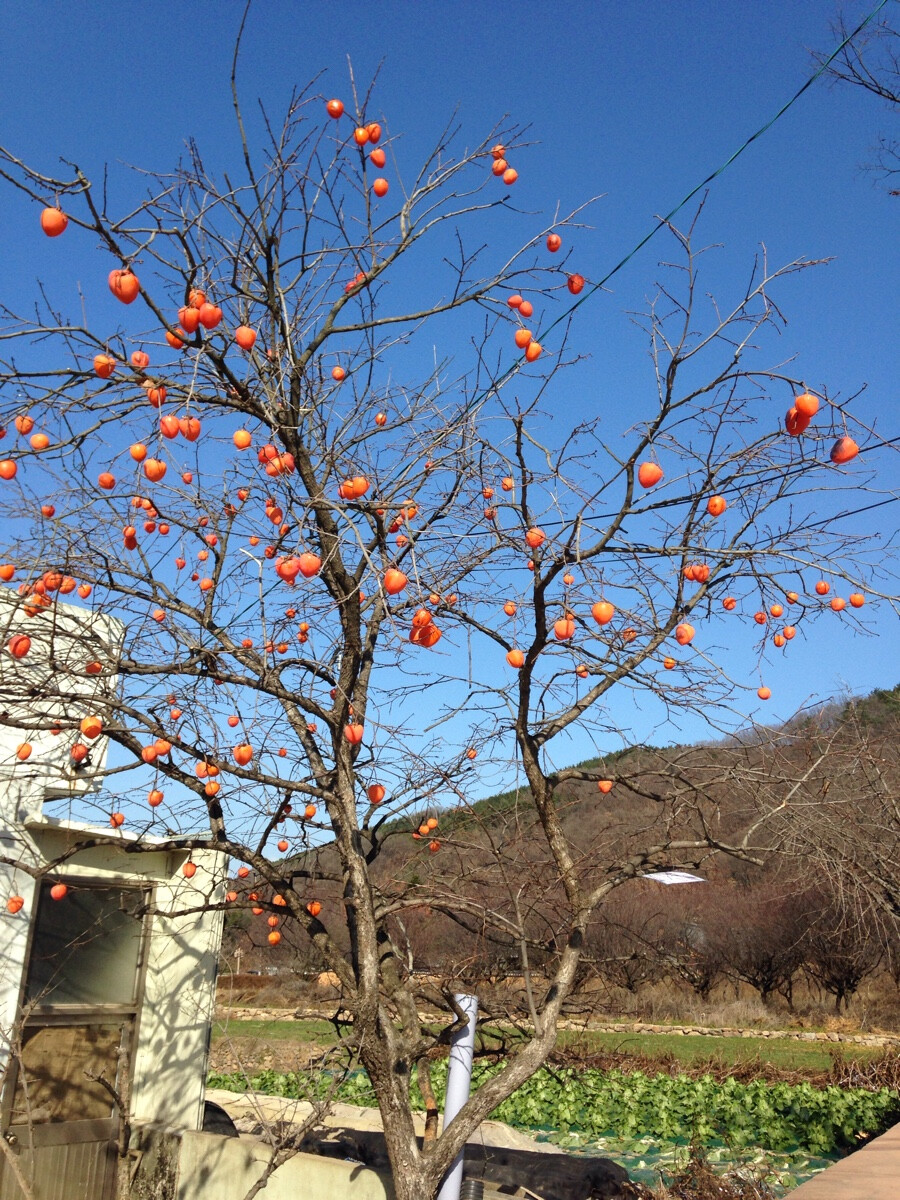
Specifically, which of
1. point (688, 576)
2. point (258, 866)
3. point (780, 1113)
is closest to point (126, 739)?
point (258, 866)

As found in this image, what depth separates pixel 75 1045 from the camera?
243 inches

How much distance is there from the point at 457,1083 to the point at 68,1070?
3637 mm

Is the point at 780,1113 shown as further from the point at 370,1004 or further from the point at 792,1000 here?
the point at 792,1000

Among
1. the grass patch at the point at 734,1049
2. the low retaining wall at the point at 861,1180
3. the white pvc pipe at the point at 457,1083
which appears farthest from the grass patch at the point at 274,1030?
the low retaining wall at the point at 861,1180

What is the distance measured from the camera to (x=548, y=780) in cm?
430

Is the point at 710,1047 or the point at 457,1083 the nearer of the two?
the point at 457,1083

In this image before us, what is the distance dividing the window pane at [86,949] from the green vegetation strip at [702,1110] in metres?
2.74

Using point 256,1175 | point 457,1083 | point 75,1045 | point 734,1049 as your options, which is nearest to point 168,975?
point 75,1045

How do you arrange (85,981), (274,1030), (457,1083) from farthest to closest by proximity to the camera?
(274,1030) → (85,981) → (457,1083)

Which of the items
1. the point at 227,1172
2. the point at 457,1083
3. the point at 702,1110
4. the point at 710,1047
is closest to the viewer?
the point at 457,1083

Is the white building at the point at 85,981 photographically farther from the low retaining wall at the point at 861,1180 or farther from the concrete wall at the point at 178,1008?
the low retaining wall at the point at 861,1180

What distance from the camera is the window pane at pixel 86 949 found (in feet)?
19.8

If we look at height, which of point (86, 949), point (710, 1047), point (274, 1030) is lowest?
point (710, 1047)

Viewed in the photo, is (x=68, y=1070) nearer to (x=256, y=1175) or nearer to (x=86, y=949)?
(x=86, y=949)
